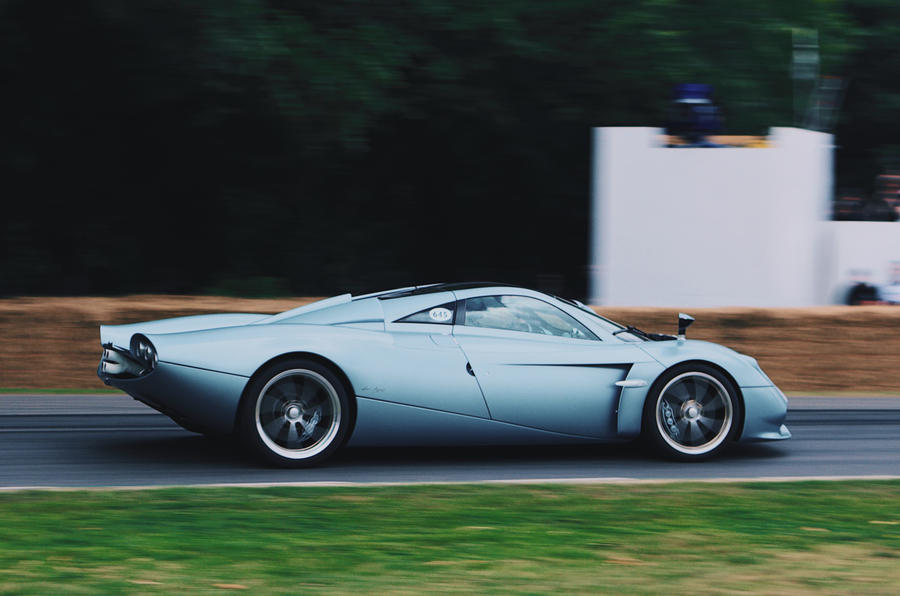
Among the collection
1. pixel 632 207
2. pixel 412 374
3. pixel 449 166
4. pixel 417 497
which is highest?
pixel 449 166

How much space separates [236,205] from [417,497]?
40.7 ft

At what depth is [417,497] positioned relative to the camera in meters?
5.70

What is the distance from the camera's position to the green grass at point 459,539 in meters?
4.15

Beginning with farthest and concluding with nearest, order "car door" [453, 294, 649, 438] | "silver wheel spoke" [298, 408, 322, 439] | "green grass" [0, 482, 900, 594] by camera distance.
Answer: "car door" [453, 294, 649, 438] < "silver wheel spoke" [298, 408, 322, 439] < "green grass" [0, 482, 900, 594]

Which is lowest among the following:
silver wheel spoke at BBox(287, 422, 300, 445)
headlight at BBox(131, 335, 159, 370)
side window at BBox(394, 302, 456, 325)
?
→ silver wheel spoke at BBox(287, 422, 300, 445)

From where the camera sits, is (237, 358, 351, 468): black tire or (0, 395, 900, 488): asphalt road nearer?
(0, 395, 900, 488): asphalt road

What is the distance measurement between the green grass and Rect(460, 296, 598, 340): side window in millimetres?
1279

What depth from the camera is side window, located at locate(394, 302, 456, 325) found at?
684 centimetres

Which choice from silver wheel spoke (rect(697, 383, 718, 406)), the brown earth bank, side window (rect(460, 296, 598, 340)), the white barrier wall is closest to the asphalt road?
silver wheel spoke (rect(697, 383, 718, 406))

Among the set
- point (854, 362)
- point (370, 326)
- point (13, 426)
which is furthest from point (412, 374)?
point (854, 362)

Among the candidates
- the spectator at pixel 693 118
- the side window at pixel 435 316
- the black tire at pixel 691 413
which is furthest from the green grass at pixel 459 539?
the spectator at pixel 693 118

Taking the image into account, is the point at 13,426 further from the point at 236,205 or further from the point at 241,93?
the point at 236,205

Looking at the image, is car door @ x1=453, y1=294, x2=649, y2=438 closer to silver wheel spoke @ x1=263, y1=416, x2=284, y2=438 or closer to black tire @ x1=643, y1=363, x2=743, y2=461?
black tire @ x1=643, y1=363, x2=743, y2=461

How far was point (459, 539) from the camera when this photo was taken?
15.6 ft
